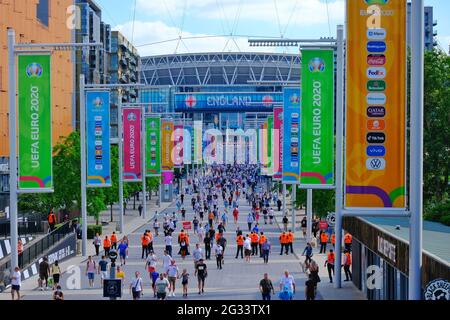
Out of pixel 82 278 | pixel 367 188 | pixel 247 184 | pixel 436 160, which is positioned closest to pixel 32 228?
pixel 82 278

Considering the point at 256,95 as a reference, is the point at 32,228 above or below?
below

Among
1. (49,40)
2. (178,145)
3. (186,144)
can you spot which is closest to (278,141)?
(49,40)

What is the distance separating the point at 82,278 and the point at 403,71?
1978cm

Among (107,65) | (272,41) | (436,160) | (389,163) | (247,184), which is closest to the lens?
(389,163)

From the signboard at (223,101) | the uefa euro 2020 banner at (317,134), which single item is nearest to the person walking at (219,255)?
the uefa euro 2020 banner at (317,134)

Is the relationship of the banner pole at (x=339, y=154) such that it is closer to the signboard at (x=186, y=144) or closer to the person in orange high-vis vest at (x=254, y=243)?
the person in orange high-vis vest at (x=254, y=243)

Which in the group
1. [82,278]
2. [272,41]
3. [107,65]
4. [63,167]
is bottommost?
[82,278]

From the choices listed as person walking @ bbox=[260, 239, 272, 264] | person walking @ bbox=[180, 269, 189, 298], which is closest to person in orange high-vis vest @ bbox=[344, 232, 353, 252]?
person walking @ bbox=[260, 239, 272, 264]

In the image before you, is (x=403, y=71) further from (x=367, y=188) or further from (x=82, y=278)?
(x=82, y=278)

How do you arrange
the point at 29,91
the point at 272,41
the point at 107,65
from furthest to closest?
the point at 107,65 → the point at 29,91 → the point at 272,41

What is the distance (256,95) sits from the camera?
183m

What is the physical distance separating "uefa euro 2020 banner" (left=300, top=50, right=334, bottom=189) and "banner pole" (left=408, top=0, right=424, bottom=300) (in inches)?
Result: 682

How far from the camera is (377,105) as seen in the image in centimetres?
1288

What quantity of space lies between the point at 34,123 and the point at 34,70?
62.7 inches
